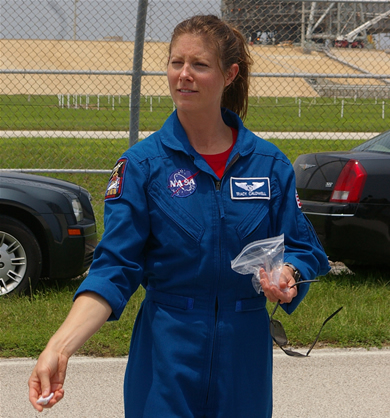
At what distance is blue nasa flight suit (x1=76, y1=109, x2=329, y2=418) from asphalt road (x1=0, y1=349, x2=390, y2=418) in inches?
78.3

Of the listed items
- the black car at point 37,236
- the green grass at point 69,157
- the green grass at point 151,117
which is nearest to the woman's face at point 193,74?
the black car at point 37,236

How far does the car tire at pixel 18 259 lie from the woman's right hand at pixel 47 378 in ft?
13.0

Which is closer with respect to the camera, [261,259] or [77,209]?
[261,259]

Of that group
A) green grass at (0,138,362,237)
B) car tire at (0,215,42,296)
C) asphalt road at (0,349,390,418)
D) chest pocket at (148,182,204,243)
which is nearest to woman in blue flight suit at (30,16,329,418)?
chest pocket at (148,182,204,243)

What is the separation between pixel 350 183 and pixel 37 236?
2790 millimetres

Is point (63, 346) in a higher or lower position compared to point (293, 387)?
higher

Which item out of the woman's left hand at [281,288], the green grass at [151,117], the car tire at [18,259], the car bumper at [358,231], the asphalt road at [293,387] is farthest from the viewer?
the green grass at [151,117]

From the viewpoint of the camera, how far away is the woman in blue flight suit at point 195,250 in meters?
1.87

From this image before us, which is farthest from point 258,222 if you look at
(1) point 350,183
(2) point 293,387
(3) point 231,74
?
(1) point 350,183

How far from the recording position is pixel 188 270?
188cm

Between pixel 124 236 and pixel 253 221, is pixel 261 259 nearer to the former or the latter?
pixel 253 221

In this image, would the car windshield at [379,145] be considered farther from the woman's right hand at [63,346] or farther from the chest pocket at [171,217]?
the woman's right hand at [63,346]

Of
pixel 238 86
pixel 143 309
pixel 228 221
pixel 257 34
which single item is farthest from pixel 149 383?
pixel 257 34

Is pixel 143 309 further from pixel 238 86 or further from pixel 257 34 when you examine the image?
pixel 257 34
